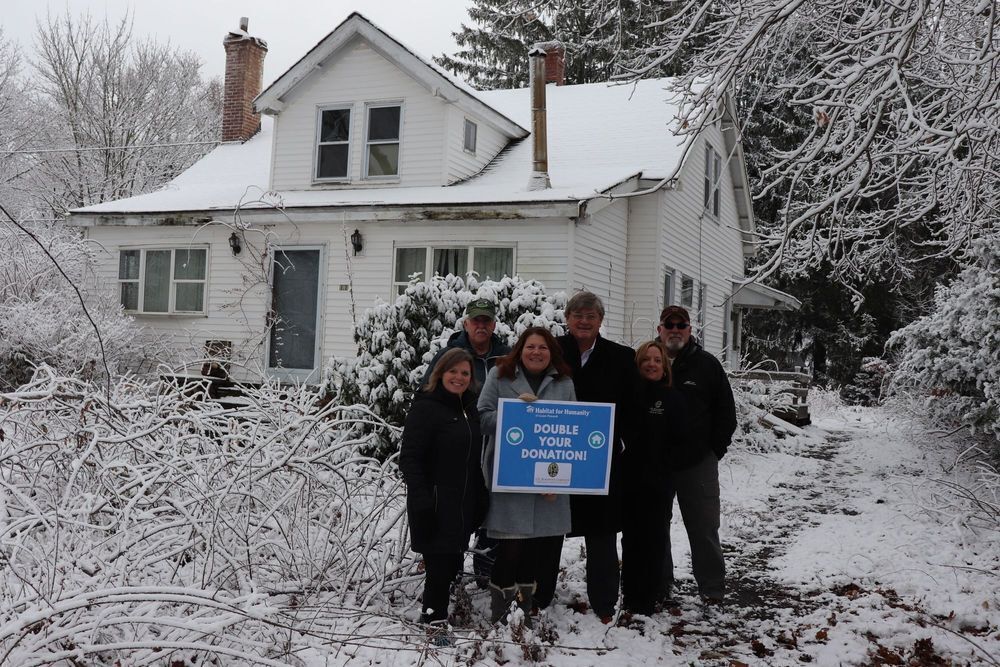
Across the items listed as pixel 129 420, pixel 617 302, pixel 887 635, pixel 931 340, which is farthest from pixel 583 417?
pixel 617 302

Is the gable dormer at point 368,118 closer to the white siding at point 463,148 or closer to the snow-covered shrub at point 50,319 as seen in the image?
the white siding at point 463,148

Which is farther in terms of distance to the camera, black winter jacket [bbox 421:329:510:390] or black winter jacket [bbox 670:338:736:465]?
black winter jacket [bbox 670:338:736:465]

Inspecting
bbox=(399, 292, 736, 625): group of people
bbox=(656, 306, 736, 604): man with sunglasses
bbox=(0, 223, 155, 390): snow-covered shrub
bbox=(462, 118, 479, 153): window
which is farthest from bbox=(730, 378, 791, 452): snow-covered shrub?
bbox=(0, 223, 155, 390): snow-covered shrub

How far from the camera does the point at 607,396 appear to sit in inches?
193

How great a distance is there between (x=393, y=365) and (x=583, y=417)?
161 inches

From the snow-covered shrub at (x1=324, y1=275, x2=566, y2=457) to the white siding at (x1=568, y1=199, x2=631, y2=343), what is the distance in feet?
12.9

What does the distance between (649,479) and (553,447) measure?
29.7 inches

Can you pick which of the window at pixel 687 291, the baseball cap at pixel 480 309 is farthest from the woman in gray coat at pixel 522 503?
the window at pixel 687 291

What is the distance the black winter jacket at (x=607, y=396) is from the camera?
4793mm

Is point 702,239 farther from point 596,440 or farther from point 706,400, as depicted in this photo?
point 596,440

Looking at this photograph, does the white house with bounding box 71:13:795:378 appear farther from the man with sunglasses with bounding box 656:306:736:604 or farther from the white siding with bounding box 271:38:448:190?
the man with sunglasses with bounding box 656:306:736:604

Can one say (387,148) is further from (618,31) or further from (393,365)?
(618,31)

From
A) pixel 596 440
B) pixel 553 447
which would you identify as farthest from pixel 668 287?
pixel 553 447

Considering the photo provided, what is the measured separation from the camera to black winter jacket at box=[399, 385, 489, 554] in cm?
429
